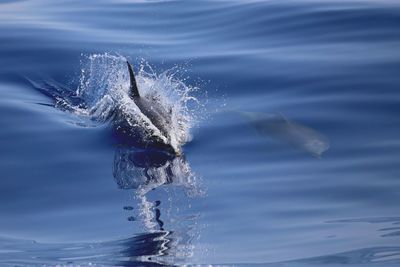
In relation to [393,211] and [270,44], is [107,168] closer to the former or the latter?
[393,211]

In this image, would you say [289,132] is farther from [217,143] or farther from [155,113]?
[155,113]

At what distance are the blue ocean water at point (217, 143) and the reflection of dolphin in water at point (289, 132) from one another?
2 cm

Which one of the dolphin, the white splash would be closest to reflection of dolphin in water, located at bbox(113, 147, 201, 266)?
the dolphin

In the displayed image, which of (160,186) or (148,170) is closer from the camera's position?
(160,186)

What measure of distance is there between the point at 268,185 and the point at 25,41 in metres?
6.63

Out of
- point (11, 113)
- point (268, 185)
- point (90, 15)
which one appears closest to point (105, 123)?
point (11, 113)

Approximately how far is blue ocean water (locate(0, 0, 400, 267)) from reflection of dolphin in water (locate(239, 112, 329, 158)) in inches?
0.8

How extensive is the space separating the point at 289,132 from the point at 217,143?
755 millimetres

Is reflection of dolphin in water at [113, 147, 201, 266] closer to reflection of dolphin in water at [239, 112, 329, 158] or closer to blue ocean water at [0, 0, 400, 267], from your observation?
blue ocean water at [0, 0, 400, 267]

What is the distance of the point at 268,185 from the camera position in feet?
26.0

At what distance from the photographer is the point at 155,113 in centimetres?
976

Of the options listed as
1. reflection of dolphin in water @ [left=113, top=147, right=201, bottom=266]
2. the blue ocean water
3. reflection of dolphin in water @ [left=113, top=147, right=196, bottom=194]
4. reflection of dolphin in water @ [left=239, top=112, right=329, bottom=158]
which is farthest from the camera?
reflection of dolphin in water @ [left=239, top=112, right=329, bottom=158]

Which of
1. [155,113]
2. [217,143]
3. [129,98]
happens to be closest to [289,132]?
[217,143]

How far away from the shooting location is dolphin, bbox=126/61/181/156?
30.1ft
